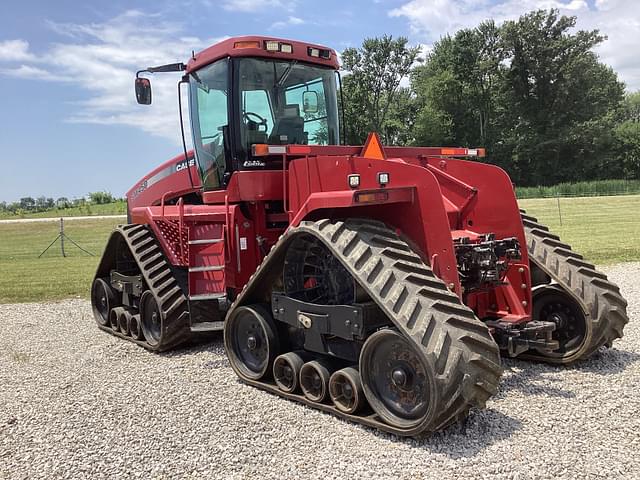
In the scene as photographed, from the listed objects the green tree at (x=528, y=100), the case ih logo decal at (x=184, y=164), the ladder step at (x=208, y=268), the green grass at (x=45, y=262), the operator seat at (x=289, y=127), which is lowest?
the green grass at (x=45, y=262)

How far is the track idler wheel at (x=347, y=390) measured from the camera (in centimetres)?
457

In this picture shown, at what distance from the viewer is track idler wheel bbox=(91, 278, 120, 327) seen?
8633 millimetres

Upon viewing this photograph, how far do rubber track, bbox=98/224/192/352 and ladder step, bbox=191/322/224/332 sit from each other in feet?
1.93

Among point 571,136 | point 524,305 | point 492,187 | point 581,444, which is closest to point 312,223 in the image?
point 492,187

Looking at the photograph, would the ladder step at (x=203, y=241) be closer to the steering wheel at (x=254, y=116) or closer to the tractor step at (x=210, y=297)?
the tractor step at (x=210, y=297)

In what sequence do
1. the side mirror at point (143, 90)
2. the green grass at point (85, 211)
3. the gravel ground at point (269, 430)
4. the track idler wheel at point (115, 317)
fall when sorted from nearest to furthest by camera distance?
the gravel ground at point (269, 430)
the side mirror at point (143, 90)
the track idler wheel at point (115, 317)
the green grass at point (85, 211)

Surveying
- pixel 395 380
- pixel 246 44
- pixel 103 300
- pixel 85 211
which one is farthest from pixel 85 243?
pixel 85 211

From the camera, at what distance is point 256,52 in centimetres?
635

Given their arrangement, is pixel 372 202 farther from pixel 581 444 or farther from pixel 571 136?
pixel 571 136

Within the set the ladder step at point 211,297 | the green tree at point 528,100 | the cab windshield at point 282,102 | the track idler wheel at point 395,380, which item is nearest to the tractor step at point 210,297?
the ladder step at point 211,297

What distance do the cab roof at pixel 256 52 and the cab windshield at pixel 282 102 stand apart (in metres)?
0.08

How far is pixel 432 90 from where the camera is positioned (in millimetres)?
63469

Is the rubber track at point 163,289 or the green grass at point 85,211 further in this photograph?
the green grass at point 85,211

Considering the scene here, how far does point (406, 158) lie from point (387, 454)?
9.87ft
